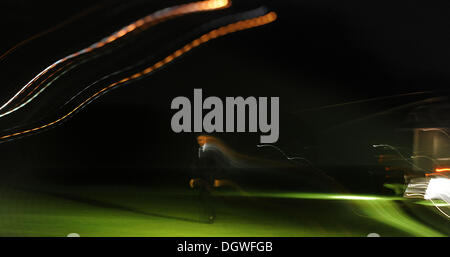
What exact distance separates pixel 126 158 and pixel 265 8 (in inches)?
1781

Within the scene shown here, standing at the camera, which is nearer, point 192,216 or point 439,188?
point 192,216

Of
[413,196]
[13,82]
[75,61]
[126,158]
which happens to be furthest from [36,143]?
[75,61]

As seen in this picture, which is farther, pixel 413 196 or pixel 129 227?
pixel 413 196

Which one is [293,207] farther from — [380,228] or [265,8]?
[265,8]

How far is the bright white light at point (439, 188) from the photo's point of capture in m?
16.8

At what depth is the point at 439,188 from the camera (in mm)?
17078

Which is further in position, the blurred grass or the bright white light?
the bright white light

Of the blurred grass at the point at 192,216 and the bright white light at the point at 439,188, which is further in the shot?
the bright white light at the point at 439,188

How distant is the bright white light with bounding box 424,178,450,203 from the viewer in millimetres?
16828

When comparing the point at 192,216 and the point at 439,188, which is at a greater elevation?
the point at 439,188
